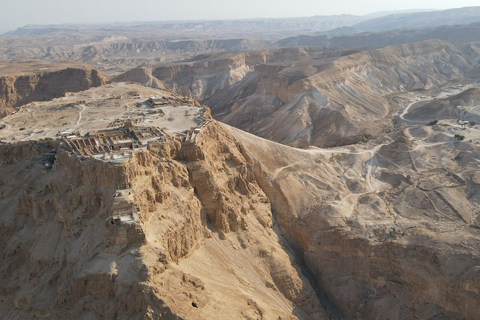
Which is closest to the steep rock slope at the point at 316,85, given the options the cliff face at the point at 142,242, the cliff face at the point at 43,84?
the cliff face at the point at 43,84

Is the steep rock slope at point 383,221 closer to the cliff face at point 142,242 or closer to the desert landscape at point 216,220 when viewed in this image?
the desert landscape at point 216,220

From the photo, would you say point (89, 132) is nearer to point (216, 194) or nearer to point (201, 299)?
point (216, 194)

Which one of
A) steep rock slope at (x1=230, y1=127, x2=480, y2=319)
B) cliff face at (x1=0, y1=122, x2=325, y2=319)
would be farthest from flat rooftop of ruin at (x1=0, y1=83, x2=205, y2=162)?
steep rock slope at (x1=230, y1=127, x2=480, y2=319)

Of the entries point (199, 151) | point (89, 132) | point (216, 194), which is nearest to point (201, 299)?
point (216, 194)

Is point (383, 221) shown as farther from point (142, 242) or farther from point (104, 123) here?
point (104, 123)

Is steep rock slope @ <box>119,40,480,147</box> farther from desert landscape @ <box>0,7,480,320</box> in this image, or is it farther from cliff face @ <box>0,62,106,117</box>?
cliff face @ <box>0,62,106,117</box>

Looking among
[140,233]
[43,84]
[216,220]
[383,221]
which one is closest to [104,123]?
[216,220]

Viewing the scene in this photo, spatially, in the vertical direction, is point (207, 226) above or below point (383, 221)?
above
